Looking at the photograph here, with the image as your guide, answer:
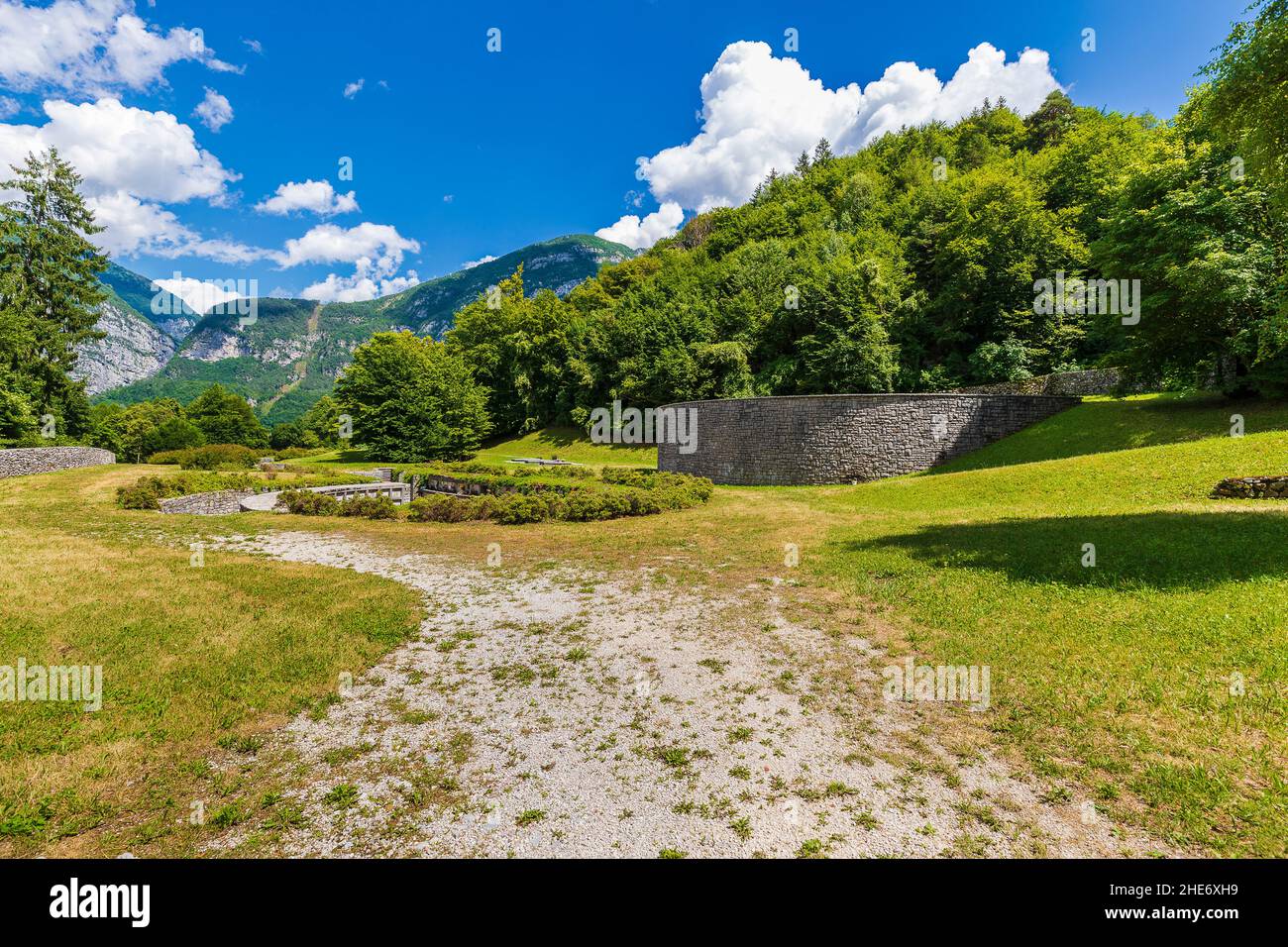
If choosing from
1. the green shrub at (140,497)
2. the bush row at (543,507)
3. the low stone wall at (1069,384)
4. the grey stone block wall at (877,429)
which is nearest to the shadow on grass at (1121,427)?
the grey stone block wall at (877,429)

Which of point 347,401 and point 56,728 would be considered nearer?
point 56,728

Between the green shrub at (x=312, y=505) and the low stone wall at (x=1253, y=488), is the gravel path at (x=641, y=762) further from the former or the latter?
the green shrub at (x=312, y=505)

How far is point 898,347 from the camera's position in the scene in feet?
131

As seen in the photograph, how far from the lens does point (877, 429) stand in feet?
81.3

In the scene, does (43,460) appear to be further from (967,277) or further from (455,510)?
(967,277)

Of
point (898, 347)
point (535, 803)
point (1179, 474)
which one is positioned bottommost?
point (535, 803)

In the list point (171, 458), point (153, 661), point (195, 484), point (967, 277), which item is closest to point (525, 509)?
point (153, 661)

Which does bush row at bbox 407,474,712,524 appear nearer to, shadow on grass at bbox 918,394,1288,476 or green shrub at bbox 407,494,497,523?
green shrub at bbox 407,494,497,523

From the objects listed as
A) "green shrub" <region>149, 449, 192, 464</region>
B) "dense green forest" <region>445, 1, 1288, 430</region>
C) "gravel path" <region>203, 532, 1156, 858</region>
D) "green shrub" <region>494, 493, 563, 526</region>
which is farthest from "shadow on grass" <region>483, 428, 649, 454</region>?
"gravel path" <region>203, 532, 1156, 858</region>

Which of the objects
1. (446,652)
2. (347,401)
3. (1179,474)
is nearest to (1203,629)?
(446,652)

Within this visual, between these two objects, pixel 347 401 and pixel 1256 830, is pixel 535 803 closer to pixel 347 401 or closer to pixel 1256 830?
pixel 1256 830

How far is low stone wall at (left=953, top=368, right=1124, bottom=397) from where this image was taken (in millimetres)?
29438

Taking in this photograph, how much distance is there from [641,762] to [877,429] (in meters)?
23.8

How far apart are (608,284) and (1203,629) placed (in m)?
76.9
